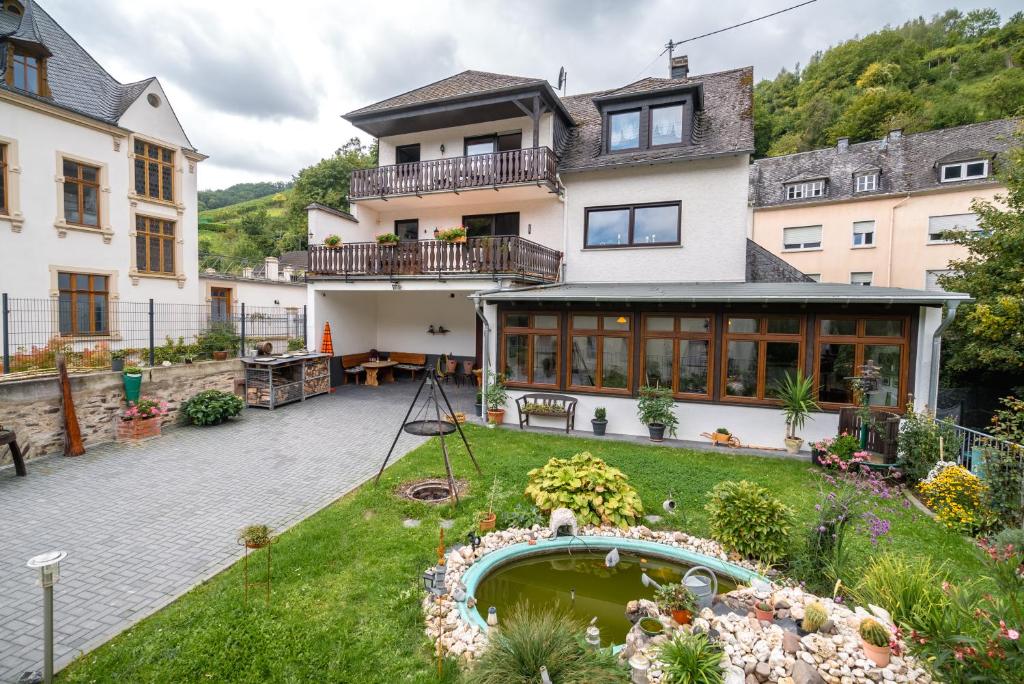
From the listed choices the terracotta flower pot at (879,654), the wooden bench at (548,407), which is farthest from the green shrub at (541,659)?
the wooden bench at (548,407)

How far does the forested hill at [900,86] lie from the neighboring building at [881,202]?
21.2 ft

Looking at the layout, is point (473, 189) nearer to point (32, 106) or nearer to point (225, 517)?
point (225, 517)

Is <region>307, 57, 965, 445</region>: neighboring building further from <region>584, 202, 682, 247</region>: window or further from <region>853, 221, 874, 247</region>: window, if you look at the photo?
<region>853, 221, 874, 247</region>: window

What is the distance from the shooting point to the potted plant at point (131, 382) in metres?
9.52

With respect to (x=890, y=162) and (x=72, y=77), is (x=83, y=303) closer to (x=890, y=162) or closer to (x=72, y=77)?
(x=72, y=77)

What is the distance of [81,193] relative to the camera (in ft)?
49.0

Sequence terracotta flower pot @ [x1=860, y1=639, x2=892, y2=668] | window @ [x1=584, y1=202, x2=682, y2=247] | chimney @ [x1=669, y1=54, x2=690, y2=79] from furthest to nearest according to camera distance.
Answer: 1. chimney @ [x1=669, y1=54, x2=690, y2=79]
2. window @ [x1=584, y1=202, x2=682, y2=247]
3. terracotta flower pot @ [x1=860, y1=639, x2=892, y2=668]

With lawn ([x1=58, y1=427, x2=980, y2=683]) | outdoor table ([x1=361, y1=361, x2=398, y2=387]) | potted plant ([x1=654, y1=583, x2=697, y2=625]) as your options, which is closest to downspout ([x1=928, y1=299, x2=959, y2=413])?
lawn ([x1=58, y1=427, x2=980, y2=683])

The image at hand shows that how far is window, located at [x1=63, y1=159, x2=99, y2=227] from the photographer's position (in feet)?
47.8

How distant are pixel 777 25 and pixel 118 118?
20.9m

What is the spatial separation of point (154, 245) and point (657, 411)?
18881mm

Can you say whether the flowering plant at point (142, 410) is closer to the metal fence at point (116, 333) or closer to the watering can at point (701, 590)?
the metal fence at point (116, 333)

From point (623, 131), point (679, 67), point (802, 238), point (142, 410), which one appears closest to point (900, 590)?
point (142, 410)

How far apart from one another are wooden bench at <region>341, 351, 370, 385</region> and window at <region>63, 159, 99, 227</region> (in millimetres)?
9407
